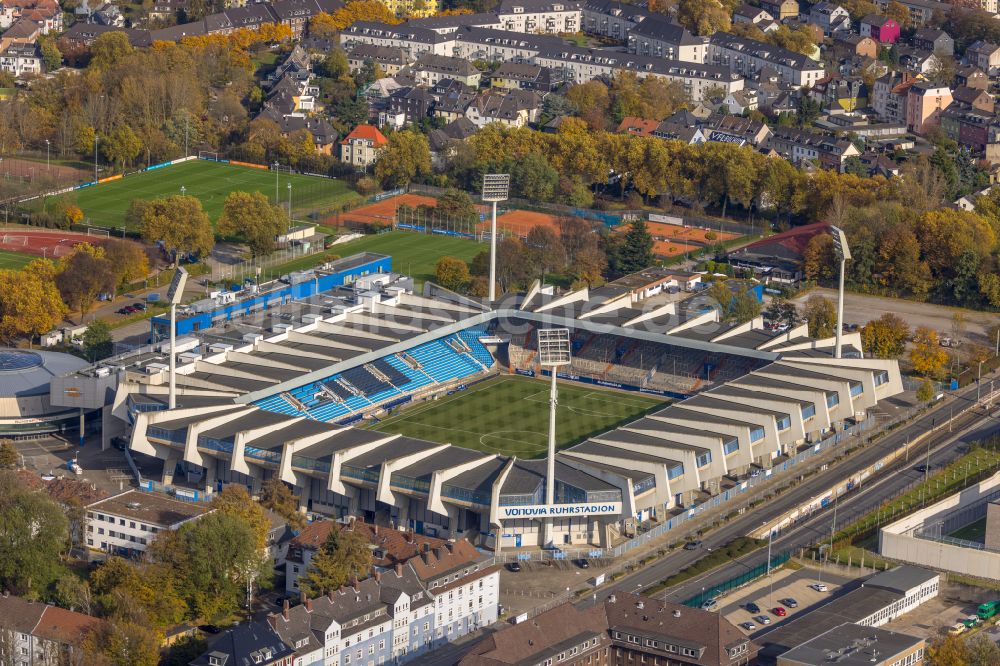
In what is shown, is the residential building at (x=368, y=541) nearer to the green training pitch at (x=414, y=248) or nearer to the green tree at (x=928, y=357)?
the green tree at (x=928, y=357)

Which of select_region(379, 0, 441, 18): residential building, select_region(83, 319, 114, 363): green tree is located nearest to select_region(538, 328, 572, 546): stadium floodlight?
select_region(83, 319, 114, 363): green tree

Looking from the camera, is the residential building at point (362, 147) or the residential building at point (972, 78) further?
the residential building at point (972, 78)

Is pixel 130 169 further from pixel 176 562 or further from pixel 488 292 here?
pixel 176 562

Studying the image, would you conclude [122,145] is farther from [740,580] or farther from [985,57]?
[740,580]

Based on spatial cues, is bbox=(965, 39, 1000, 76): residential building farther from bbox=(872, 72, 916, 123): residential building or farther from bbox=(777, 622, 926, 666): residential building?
bbox=(777, 622, 926, 666): residential building

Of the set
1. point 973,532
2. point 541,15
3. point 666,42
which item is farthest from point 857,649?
point 541,15

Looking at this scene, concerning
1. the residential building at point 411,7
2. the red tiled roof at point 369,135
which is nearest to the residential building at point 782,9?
the residential building at point 411,7

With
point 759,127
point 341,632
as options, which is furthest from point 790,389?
point 759,127
